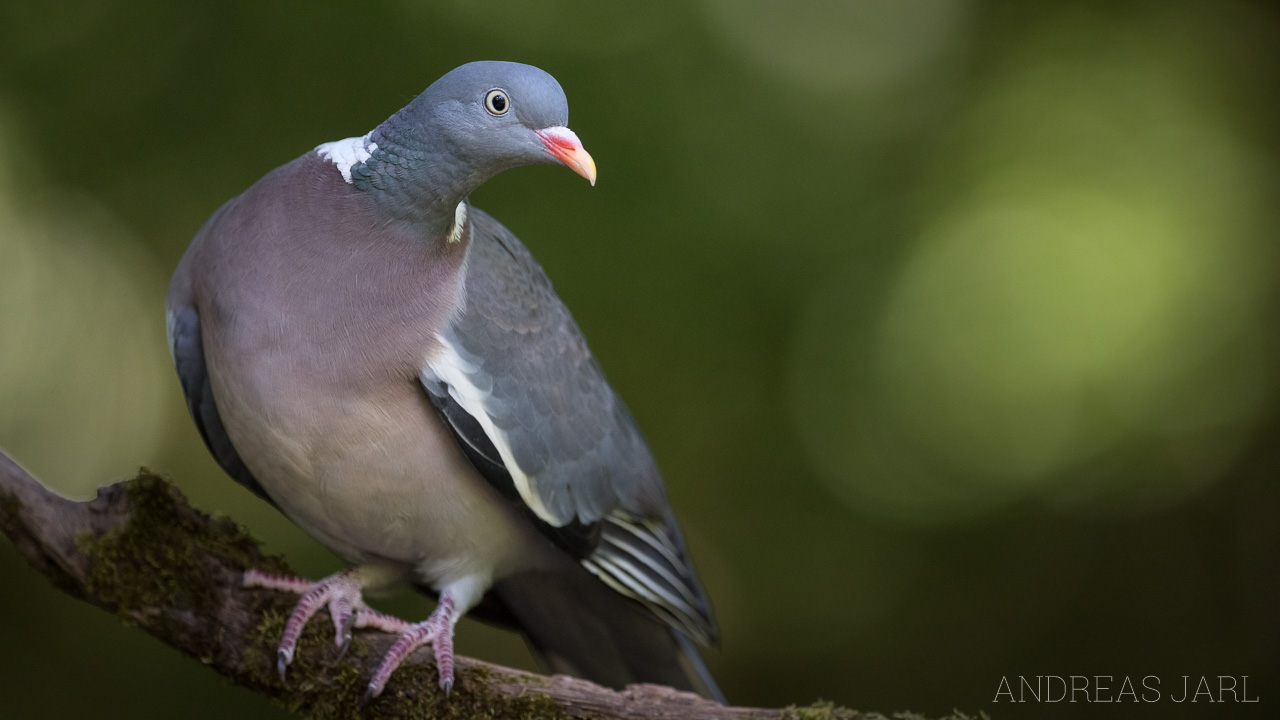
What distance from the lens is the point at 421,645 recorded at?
2.41m

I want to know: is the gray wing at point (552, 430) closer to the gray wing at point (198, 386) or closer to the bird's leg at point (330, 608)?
the bird's leg at point (330, 608)

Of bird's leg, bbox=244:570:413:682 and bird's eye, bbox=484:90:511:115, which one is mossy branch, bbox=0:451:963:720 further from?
bird's eye, bbox=484:90:511:115

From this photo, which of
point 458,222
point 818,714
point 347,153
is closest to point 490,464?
point 458,222

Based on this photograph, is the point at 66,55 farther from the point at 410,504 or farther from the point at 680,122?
the point at 410,504

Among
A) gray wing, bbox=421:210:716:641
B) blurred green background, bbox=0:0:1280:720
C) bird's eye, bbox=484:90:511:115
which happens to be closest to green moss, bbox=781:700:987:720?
gray wing, bbox=421:210:716:641

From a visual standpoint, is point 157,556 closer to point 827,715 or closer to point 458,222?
point 458,222

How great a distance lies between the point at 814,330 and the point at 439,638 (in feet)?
9.66

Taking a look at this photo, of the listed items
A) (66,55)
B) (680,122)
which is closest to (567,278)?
(680,122)

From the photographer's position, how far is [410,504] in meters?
2.41

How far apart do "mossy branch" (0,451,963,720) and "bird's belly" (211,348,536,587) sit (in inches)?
8.4

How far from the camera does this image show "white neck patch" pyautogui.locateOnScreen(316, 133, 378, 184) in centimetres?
230

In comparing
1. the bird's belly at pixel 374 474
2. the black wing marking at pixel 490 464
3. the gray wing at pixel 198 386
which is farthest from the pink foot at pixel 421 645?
the gray wing at pixel 198 386

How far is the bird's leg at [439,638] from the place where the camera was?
2.32m

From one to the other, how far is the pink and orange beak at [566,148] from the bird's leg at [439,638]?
1.12m
